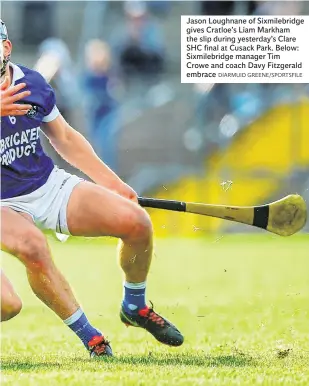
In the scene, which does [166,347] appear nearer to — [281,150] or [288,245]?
[288,245]

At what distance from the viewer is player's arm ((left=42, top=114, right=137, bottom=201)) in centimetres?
456

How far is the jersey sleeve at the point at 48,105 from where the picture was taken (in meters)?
4.42

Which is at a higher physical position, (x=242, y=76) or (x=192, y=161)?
(x=242, y=76)

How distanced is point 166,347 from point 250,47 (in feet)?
4.67

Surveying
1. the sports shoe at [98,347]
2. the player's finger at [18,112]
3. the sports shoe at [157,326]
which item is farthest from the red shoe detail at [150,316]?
the player's finger at [18,112]

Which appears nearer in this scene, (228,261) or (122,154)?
(228,261)

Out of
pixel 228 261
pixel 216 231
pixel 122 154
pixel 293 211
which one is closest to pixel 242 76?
pixel 293 211

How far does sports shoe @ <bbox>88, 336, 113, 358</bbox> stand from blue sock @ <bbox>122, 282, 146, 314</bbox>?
0.25 meters

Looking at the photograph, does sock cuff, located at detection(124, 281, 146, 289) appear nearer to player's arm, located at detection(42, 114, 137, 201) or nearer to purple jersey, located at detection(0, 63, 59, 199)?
player's arm, located at detection(42, 114, 137, 201)

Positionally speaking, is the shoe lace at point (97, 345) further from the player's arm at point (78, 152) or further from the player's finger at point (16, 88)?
the player's finger at point (16, 88)

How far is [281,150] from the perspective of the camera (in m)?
9.26

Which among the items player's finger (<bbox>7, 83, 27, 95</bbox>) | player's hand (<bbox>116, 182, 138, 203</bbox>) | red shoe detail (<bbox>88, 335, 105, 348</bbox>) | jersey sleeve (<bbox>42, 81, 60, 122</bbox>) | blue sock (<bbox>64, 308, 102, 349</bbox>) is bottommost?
red shoe detail (<bbox>88, 335, 105, 348</bbox>)

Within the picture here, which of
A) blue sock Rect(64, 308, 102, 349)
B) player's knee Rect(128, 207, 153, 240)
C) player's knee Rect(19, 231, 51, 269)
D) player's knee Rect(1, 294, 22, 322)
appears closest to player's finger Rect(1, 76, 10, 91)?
player's knee Rect(19, 231, 51, 269)

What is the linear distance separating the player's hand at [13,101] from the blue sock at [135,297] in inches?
35.3
